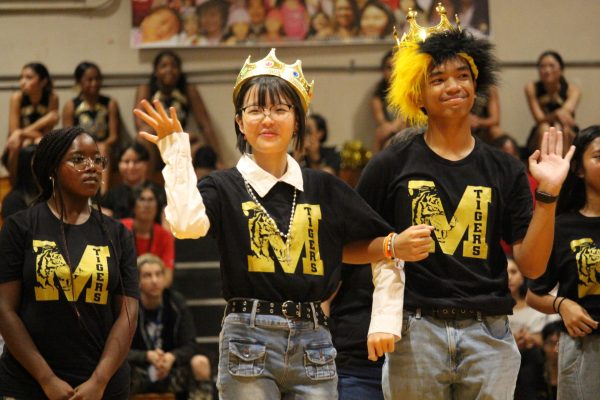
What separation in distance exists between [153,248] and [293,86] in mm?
3778

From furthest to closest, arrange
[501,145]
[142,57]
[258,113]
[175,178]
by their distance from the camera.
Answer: [142,57] < [501,145] < [258,113] < [175,178]

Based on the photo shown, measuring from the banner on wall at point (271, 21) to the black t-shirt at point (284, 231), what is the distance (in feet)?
21.7

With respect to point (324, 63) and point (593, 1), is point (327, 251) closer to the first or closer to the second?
point (324, 63)

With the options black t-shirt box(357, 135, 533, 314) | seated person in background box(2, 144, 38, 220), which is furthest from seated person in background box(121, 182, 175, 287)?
black t-shirt box(357, 135, 533, 314)

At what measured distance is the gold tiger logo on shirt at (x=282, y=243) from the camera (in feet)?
10.6

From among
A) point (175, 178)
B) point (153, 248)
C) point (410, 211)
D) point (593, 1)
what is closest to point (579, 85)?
point (593, 1)

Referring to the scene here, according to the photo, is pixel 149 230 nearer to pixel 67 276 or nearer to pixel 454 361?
pixel 67 276

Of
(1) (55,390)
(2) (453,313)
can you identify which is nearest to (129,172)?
(1) (55,390)

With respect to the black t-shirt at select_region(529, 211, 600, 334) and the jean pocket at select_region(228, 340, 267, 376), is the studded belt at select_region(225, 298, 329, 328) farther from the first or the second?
the black t-shirt at select_region(529, 211, 600, 334)

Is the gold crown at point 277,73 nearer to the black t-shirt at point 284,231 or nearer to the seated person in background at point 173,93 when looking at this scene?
the black t-shirt at point 284,231

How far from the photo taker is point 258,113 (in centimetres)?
335

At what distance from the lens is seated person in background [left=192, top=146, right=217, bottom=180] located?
864cm

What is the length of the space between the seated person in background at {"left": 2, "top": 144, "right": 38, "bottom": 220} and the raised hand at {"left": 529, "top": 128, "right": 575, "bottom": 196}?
310cm

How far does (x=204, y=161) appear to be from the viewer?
8703mm
